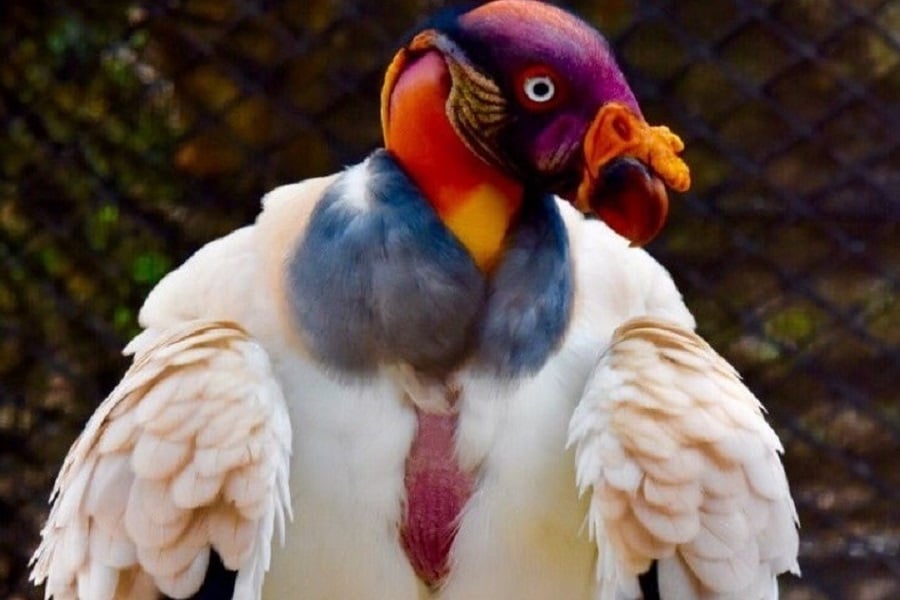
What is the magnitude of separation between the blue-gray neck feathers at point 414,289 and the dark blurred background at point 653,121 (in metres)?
1.10

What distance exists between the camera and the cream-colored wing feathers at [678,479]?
1326 millimetres

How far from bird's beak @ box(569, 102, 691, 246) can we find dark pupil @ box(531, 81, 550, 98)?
1.7 inches

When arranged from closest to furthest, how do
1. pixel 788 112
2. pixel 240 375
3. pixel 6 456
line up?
pixel 240 375, pixel 788 112, pixel 6 456

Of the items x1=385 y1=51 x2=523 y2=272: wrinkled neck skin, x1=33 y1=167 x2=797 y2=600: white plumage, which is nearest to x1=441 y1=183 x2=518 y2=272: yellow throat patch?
x1=385 y1=51 x2=523 y2=272: wrinkled neck skin

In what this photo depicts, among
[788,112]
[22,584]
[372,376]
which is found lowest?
[22,584]

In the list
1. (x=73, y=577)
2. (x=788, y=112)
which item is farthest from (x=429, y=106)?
(x=788, y=112)

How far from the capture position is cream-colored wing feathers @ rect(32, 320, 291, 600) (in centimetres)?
132

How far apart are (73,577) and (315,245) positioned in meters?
0.35

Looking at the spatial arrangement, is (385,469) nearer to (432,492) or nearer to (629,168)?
(432,492)

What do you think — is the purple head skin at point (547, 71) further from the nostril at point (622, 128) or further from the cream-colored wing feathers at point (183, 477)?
the cream-colored wing feathers at point (183, 477)

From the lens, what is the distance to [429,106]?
1377 mm

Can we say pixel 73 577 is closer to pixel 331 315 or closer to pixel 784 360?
pixel 331 315

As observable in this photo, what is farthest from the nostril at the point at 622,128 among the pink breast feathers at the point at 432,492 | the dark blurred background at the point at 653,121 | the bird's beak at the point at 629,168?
the dark blurred background at the point at 653,121

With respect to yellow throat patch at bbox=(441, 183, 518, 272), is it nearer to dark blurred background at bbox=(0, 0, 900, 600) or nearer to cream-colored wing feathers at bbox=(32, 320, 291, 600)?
cream-colored wing feathers at bbox=(32, 320, 291, 600)
